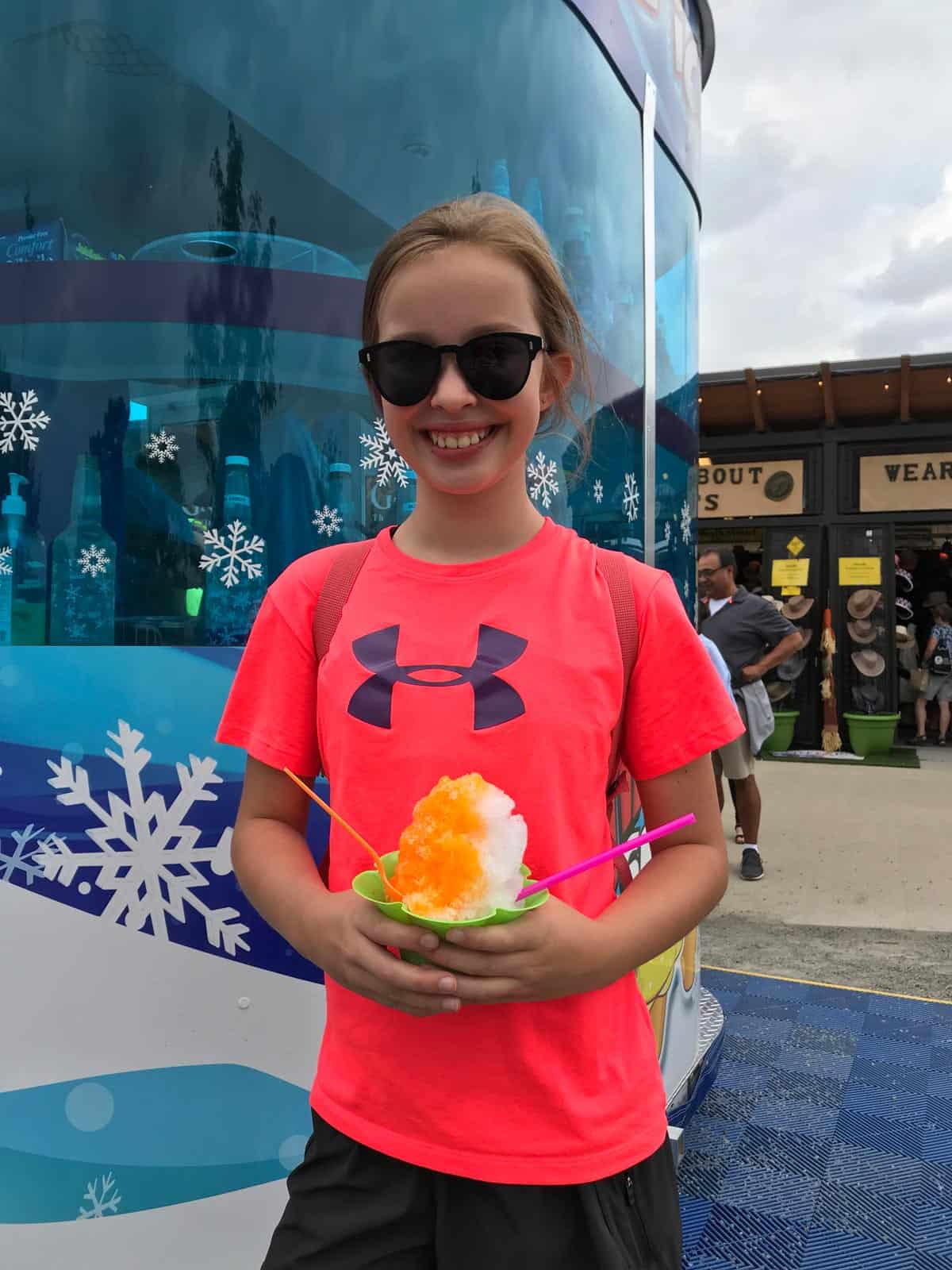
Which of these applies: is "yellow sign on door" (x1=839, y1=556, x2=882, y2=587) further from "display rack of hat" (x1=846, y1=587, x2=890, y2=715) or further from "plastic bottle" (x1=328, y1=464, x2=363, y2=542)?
"plastic bottle" (x1=328, y1=464, x2=363, y2=542)

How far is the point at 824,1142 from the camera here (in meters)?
2.66

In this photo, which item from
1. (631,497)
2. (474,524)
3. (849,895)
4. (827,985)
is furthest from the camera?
(849,895)

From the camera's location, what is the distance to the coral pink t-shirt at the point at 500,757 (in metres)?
1.05

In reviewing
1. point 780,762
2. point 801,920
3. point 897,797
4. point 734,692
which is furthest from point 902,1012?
point 780,762

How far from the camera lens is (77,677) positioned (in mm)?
1536

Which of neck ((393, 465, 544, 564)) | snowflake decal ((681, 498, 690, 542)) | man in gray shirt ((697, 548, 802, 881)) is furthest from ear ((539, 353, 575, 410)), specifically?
man in gray shirt ((697, 548, 802, 881))

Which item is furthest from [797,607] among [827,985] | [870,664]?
[827,985]

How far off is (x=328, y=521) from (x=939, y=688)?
11.5m

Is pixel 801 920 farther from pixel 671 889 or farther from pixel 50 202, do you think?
pixel 50 202

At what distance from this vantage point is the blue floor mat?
2252 mm

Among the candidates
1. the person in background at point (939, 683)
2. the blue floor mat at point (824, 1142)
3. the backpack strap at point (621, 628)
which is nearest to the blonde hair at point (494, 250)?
the backpack strap at point (621, 628)

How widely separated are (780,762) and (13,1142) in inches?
367

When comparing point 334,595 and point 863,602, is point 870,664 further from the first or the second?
point 334,595

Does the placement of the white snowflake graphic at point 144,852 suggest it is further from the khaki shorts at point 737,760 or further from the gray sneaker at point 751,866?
the gray sneaker at point 751,866
